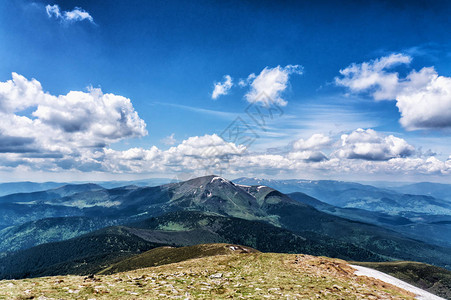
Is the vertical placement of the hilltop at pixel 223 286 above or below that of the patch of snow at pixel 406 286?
above

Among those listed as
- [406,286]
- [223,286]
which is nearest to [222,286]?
[223,286]

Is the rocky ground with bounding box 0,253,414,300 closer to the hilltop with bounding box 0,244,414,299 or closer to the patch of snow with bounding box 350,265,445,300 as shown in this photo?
the hilltop with bounding box 0,244,414,299

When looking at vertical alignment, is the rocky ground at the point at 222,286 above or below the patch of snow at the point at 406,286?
above

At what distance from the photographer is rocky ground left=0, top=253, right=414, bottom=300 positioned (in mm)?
19031

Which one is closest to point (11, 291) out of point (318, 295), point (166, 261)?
point (318, 295)

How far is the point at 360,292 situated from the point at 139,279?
2312 centimetres

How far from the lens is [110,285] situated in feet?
71.4

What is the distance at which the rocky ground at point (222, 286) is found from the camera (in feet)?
62.4

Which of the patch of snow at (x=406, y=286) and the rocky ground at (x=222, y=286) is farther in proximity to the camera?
the patch of snow at (x=406, y=286)

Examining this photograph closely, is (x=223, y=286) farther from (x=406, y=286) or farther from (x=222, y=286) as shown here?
(x=406, y=286)

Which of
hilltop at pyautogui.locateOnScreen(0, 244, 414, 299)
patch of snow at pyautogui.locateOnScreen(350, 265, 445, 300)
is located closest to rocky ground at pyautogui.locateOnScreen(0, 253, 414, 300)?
hilltop at pyautogui.locateOnScreen(0, 244, 414, 299)

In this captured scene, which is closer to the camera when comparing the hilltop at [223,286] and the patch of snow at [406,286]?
the hilltop at [223,286]

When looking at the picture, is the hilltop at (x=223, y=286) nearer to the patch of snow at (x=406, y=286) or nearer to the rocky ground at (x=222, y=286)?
the rocky ground at (x=222, y=286)

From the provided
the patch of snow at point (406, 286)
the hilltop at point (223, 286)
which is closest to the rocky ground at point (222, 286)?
the hilltop at point (223, 286)
